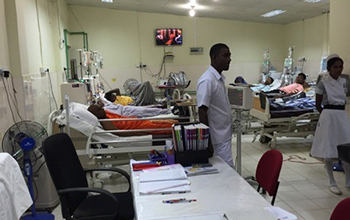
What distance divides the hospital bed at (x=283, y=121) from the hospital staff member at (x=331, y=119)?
1.69 m

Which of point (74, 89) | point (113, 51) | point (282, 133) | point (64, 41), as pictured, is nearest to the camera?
point (74, 89)

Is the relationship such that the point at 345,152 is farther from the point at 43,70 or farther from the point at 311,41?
the point at 311,41

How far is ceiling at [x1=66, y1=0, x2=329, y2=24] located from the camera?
7205mm

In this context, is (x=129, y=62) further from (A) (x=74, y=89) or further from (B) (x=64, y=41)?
(A) (x=74, y=89)

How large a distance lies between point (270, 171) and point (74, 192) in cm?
142

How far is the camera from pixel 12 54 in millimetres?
3711

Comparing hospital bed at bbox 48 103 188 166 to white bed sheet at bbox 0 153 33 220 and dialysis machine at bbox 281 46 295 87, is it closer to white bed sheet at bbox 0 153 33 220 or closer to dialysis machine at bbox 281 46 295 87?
white bed sheet at bbox 0 153 33 220

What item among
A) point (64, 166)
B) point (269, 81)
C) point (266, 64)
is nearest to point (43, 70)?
point (64, 166)

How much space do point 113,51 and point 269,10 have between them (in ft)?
14.4

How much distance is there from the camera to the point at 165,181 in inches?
79.1

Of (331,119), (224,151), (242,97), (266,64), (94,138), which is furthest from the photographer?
(266,64)

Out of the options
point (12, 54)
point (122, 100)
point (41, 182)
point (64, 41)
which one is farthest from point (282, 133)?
point (64, 41)

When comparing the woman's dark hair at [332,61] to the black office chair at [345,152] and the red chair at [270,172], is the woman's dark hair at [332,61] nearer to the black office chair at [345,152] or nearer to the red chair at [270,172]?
the black office chair at [345,152]

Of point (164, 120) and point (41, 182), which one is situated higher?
point (164, 120)
